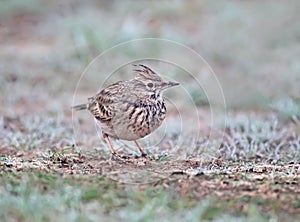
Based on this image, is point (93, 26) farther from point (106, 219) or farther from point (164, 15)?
point (106, 219)

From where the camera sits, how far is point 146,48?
1008cm

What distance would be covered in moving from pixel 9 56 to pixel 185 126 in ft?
12.8

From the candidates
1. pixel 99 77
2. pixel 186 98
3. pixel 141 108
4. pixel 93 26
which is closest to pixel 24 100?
pixel 99 77

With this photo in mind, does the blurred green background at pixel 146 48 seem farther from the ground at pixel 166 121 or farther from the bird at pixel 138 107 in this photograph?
the bird at pixel 138 107

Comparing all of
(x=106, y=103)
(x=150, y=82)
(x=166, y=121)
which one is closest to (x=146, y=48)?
(x=166, y=121)

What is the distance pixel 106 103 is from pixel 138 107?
330 mm

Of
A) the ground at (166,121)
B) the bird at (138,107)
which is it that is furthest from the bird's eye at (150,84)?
the ground at (166,121)

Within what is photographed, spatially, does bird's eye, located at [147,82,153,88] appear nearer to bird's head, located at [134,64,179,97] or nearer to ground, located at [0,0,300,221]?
bird's head, located at [134,64,179,97]

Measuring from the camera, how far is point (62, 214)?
3770 mm

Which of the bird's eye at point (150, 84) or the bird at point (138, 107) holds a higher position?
the bird's eye at point (150, 84)

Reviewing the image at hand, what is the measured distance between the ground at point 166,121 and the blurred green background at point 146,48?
0.09 feet

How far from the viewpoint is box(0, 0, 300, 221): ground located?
13.2 feet

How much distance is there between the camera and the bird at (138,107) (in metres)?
4.74

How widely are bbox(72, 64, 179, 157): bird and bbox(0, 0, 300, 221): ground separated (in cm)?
28
